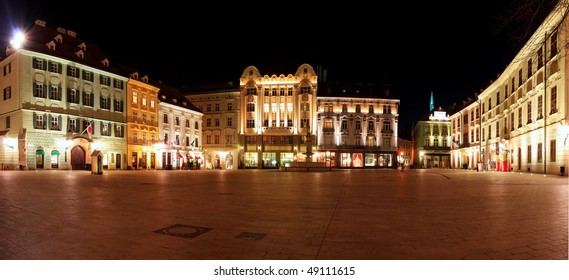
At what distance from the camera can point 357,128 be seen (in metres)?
69.1

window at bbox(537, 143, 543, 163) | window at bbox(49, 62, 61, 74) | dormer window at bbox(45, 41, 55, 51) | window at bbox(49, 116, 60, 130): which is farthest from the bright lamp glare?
window at bbox(537, 143, 543, 163)

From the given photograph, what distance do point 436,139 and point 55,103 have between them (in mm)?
78890

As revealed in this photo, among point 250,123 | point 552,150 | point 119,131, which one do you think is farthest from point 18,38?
point 250,123

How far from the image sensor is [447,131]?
8525 centimetres

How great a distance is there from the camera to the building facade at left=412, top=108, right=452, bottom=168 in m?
85.1

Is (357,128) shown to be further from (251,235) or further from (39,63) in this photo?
(251,235)

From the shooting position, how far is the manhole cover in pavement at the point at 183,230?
5625 millimetres

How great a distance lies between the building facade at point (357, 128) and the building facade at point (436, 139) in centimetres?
2049

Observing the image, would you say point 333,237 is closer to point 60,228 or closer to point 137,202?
point 60,228

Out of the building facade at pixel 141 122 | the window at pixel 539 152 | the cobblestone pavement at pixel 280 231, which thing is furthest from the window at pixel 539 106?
the building facade at pixel 141 122

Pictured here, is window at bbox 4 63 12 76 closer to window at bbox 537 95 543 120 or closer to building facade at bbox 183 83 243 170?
building facade at bbox 183 83 243 170

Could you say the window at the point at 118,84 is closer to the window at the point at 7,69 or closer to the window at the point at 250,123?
the window at the point at 7,69

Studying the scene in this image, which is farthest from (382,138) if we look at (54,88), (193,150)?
(54,88)

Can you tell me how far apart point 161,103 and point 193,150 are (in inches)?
450
